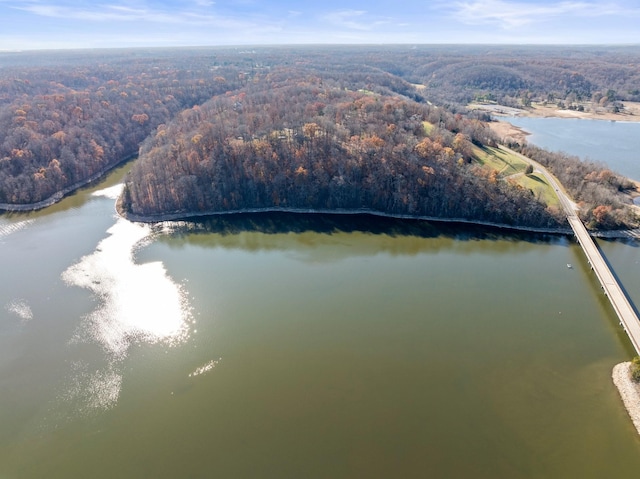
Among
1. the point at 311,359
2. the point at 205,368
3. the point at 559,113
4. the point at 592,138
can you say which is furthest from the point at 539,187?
the point at 559,113

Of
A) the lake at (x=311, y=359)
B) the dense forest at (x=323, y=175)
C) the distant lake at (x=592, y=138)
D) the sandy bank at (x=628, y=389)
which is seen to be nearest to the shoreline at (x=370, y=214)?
the dense forest at (x=323, y=175)

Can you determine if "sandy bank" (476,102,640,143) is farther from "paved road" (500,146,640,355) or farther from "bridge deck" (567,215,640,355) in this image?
"bridge deck" (567,215,640,355)

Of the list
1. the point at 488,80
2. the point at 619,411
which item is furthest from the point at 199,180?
the point at 488,80

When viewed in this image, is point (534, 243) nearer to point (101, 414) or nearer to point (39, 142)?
point (101, 414)

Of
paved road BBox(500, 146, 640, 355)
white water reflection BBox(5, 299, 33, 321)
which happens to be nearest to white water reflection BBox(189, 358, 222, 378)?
white water reflection BBox(5, 299, 33, 321)

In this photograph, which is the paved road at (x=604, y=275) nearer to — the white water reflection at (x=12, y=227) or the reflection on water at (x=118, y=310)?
the reflection on water at (x=118, y=310)
